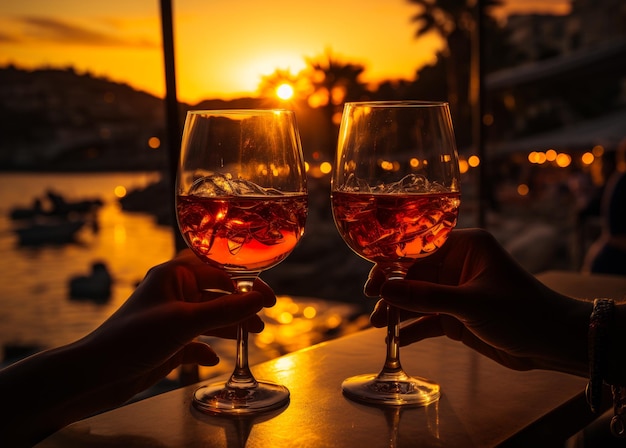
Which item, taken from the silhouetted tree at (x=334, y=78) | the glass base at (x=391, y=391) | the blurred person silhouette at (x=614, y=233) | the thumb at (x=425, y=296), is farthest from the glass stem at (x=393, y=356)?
the silhouetted tree at (x=334, y=78)

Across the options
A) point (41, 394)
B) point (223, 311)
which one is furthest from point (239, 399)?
point (41, 394)

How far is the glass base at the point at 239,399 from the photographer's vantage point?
1.14m

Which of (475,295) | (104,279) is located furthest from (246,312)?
(104,279)

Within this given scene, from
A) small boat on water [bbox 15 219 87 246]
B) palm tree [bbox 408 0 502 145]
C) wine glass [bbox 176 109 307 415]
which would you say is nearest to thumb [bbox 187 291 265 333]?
wine glass [bbox 176 109 307 415]

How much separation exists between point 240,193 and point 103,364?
1.07 ft

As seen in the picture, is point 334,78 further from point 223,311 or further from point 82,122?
point 223,311

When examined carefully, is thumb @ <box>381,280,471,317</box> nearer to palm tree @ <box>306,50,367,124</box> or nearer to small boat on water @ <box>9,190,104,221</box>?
palm tree @ <box>306,50,367,124</box>

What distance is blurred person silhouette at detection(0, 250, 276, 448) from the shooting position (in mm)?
996

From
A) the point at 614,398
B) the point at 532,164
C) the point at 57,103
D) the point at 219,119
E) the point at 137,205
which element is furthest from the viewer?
the point at 137,205

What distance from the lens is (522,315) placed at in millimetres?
1198

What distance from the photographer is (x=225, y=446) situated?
3.27 feet

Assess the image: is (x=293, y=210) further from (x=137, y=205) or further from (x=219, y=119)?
(x=137, y=205)

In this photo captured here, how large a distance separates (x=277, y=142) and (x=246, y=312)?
11.1 inches

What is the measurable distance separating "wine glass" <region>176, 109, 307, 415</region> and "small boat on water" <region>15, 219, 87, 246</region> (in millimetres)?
42115
